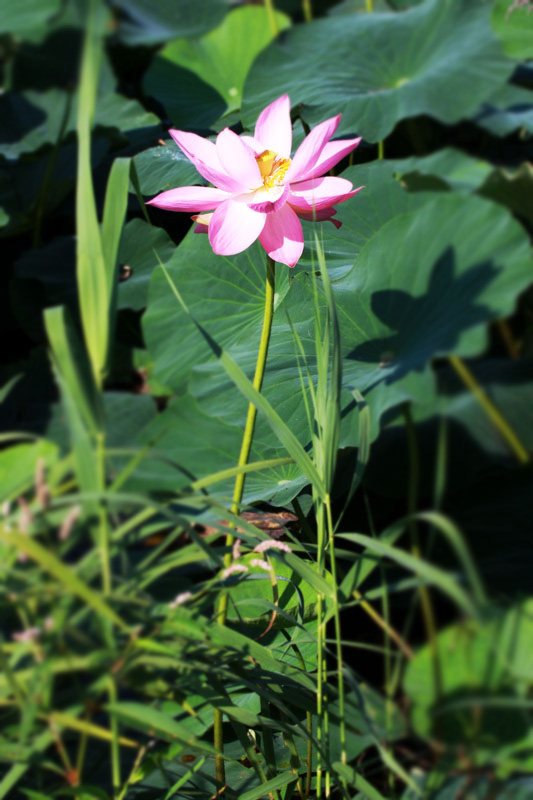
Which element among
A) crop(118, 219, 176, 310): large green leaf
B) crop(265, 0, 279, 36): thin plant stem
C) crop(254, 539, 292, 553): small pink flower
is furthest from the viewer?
crop(265, 0, 279, 36): thin plant stem

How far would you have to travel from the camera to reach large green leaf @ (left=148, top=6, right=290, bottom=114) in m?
1.55

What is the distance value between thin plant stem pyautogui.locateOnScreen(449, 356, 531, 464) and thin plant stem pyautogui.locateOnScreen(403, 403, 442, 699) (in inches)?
2.0

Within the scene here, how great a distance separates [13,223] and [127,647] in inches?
33.2

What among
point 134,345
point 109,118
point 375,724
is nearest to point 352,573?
point 375,724

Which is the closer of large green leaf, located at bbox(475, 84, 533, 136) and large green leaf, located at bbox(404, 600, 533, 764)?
large green leaf, located at bbox(404, 600, 533, 764)

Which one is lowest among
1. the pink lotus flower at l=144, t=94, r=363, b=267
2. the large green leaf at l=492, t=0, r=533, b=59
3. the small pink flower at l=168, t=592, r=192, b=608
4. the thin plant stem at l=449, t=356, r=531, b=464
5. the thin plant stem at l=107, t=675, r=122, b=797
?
the thin plant stem at l=107, t=675, r=122, b=797

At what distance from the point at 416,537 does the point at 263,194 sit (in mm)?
371

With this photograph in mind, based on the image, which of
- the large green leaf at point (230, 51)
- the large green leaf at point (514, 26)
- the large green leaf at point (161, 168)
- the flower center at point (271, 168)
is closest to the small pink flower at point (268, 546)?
the flower center at point (271, 168)

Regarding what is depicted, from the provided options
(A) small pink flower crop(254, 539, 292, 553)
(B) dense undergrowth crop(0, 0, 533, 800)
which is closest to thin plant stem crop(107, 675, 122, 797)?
(B) dense undergrowth crop(0, 0, 533, 800)

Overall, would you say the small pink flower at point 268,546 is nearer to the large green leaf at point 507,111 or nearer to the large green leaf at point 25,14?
the large green leaf at point 25,14

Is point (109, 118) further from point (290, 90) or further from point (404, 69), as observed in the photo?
point (404, 69)

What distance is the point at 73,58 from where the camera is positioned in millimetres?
370

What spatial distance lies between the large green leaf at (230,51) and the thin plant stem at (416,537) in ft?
4.19

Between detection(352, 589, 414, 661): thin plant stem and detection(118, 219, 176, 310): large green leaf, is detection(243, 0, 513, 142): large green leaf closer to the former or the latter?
detection(118, 219, 176, 310): large green leaf
